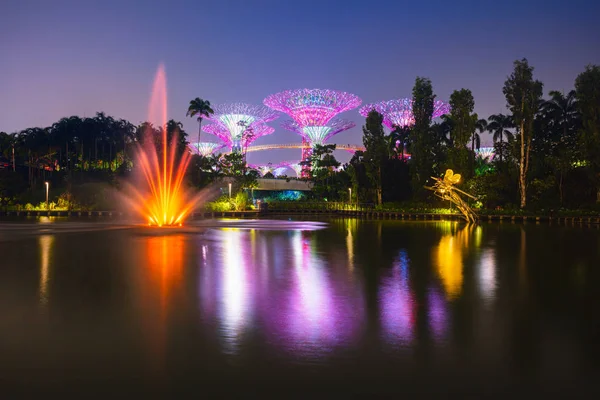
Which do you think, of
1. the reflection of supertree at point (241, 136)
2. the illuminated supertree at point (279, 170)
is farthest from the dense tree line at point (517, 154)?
the illuminated supertree at point (279, 170)

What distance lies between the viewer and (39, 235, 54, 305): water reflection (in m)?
10.1

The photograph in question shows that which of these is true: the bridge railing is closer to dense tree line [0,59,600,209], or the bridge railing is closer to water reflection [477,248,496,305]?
dense tree line [0,59,600,209]

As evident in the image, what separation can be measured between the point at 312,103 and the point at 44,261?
226ft

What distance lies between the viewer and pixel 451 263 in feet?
50.2

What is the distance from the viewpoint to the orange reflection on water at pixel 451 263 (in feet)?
36.9

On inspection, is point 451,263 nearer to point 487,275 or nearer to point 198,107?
point 487,275

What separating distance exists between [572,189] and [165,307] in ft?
149

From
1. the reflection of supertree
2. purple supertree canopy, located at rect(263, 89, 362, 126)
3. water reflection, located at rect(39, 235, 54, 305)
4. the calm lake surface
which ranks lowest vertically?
the calm lake surface

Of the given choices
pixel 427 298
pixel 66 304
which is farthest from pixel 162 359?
pixel 427 298

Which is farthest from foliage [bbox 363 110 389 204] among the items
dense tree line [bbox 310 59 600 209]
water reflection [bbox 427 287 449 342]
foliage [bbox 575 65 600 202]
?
water reflection [bbox 427 287 449 342]

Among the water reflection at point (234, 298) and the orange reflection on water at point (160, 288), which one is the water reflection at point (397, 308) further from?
the orange reflection on water at point (160, 288)

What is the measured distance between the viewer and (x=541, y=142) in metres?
58.5

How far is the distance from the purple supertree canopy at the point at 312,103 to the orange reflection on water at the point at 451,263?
6008 centimetres

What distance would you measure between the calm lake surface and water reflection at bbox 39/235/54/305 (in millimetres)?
105
